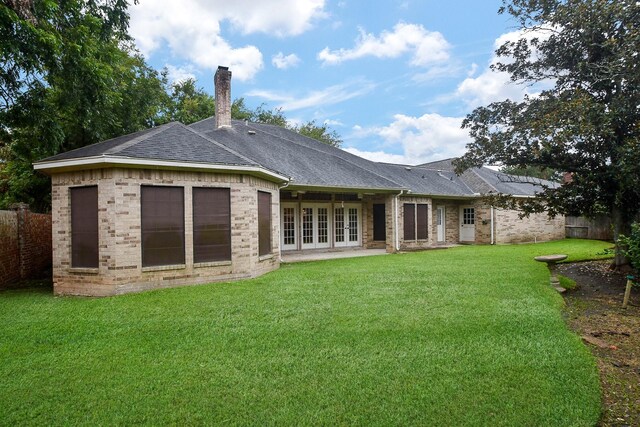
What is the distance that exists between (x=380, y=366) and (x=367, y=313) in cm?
201

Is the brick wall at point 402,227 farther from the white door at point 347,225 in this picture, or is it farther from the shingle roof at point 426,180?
the white door at point 347,225

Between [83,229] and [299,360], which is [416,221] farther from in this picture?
[299,360]

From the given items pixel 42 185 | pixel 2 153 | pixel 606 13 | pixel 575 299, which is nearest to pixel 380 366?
pixel 575 299

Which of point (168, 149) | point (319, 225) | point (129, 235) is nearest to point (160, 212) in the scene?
point (129, 235)

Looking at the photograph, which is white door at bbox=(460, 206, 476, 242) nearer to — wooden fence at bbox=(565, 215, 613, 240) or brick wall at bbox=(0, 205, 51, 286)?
wooden fence at bbox=(565, 215, 613, 240)

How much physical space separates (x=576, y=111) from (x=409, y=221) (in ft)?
32.9

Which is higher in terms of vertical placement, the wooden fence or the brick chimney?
the brick chimney

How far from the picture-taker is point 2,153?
1678 cm

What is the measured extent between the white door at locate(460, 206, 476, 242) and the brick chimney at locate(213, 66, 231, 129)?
13457 mm

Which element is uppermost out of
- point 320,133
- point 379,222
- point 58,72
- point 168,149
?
point 320,133

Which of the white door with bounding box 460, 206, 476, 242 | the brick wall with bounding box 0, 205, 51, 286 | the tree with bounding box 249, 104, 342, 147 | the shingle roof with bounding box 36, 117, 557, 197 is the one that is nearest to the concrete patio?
the shingle roof with bounding box 36, 117, 557, 197

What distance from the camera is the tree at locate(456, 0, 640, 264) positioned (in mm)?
7898

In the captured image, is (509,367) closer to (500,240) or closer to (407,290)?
(407,290)

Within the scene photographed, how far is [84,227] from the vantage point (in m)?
8.37
